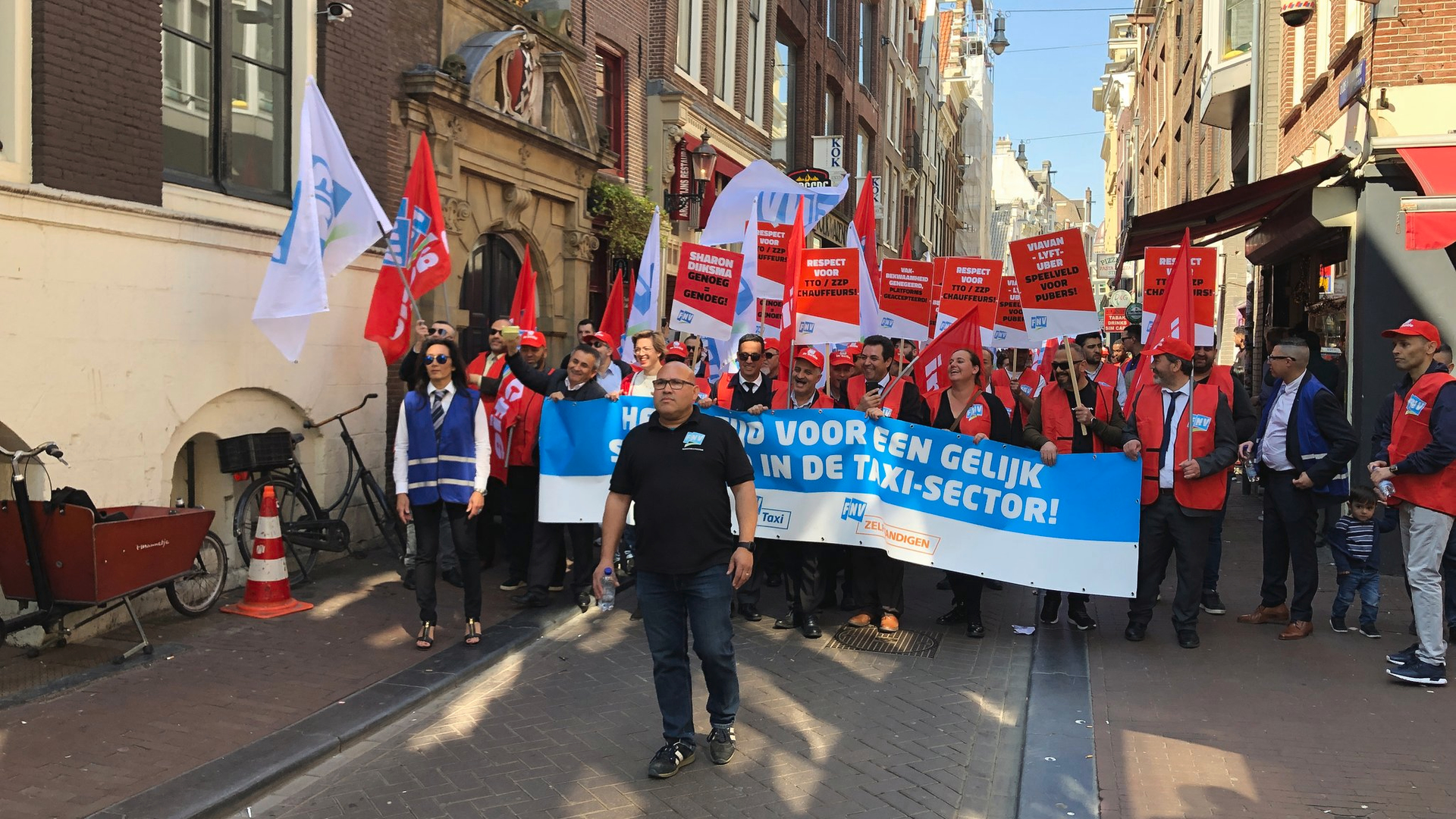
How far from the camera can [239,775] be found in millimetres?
4988

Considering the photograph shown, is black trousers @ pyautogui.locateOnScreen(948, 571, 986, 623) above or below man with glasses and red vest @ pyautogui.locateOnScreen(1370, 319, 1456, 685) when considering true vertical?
below

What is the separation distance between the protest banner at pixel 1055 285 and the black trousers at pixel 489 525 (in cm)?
447

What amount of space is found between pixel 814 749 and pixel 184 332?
554 centimetres

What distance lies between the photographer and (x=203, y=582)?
7.93 metres

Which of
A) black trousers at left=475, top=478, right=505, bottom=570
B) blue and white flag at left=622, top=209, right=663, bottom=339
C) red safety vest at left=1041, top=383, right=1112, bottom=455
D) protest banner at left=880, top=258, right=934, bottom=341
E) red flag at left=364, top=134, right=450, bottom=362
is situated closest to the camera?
red safety vest at left=1041, top=383, right=1112, bottom=455

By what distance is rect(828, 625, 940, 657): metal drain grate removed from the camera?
287 inches

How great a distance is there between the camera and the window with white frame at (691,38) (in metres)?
19.5

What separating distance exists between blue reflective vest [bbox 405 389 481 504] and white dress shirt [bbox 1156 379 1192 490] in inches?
177

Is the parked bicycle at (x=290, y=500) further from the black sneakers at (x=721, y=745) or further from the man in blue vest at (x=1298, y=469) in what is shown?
the man in blue vest at (x=1298, y=469)

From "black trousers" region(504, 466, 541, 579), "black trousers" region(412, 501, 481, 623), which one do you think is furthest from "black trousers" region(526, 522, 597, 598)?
"black trousers" region(412, 501, 481, 623)

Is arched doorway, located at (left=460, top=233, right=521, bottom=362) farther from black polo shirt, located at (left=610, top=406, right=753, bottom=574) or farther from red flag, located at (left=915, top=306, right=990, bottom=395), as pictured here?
black polo shirt, located at (left=610, top=406, right=753, bottom=574)

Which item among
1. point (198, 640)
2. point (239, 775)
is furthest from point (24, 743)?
point (198, 640)

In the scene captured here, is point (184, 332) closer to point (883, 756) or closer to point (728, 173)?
point (883, 756)

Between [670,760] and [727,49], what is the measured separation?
18.8 m
